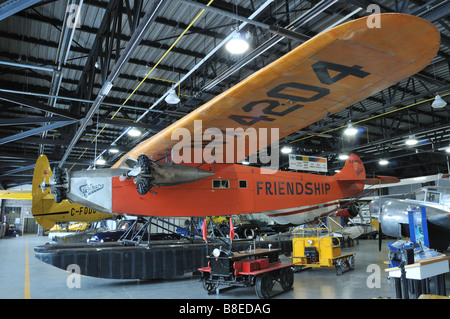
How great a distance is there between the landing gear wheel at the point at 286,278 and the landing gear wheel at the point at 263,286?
0.51m

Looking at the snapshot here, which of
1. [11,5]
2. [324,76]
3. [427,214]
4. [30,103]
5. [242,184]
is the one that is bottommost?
[427,214]

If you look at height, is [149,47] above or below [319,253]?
above

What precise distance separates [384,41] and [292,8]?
4.77 meters

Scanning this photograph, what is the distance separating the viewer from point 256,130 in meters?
5.77

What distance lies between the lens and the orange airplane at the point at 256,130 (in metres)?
3.47

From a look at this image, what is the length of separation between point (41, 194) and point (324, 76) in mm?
8400

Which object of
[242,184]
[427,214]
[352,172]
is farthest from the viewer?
[352,172]

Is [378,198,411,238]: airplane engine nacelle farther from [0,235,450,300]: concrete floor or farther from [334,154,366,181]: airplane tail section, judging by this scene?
[334,154,366,181]: airplane tail section

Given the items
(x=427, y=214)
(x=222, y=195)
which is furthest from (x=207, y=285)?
(x=427, y=214)

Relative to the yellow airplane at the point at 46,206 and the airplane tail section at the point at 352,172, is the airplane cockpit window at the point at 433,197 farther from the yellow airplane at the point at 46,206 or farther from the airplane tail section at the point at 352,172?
the yellow airplane at the point at 46,206

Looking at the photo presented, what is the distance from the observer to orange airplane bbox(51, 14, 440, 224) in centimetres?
347

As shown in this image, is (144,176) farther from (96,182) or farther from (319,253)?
(319,253)

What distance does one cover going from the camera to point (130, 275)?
6.70 metres
